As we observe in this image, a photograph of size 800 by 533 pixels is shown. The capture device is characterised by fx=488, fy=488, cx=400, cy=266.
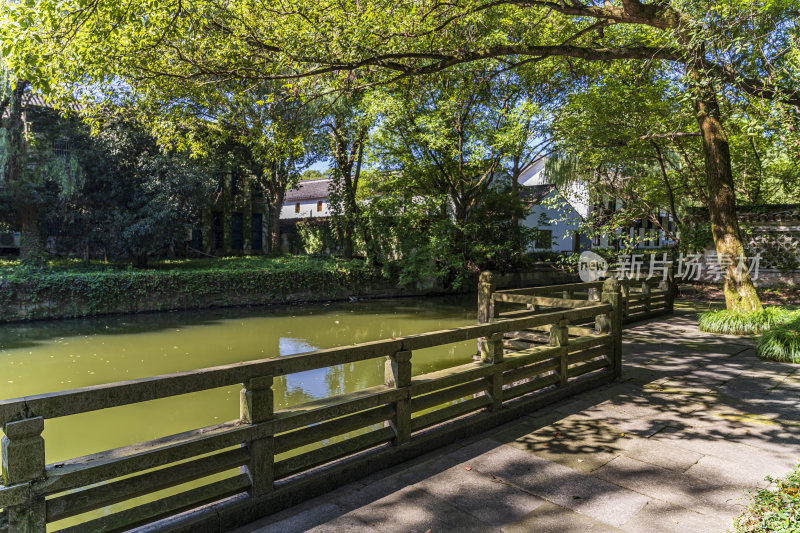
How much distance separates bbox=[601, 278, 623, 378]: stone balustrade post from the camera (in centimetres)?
648

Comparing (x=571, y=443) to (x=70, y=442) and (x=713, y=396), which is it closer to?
(x=713, y=396)

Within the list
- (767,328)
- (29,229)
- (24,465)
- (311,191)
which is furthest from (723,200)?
(311,191)

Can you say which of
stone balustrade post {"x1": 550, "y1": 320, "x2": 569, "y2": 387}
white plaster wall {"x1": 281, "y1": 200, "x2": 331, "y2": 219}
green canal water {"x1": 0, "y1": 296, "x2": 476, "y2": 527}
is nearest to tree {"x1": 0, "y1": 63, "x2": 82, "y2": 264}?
green canal water {"x1": 0, "y1": 296, "x2": 476, "y2": 527}

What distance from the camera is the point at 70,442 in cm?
605

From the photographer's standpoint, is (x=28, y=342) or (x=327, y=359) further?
(x=28, y=342)

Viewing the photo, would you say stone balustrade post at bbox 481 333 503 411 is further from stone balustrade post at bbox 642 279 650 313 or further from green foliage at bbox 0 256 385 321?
green foliage at bbox 0 256 385 321

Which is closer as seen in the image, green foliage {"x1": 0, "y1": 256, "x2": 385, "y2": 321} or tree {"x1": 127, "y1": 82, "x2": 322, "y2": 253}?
tree {"x1": 127, "y1": 82, "x2": 322, "y2": 253}

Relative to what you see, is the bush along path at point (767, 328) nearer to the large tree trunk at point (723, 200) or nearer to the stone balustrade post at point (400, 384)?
the large tree trunk at point (723, 200)

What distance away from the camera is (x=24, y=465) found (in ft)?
7.46

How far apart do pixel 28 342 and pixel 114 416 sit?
694 centimetres

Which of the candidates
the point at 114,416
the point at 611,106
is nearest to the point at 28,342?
the point at 114,416

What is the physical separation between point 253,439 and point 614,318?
5121 mm

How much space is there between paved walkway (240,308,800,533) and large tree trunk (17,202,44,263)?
744 inches

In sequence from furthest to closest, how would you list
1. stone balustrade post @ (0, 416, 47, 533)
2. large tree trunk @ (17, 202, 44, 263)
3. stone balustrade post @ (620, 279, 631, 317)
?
large tree trunk @ (17, 202, 44, 263)
stone balustrade post @ (620, 279, 631, 317)
stone balustrade post @ (0, 416, 47, 533)
